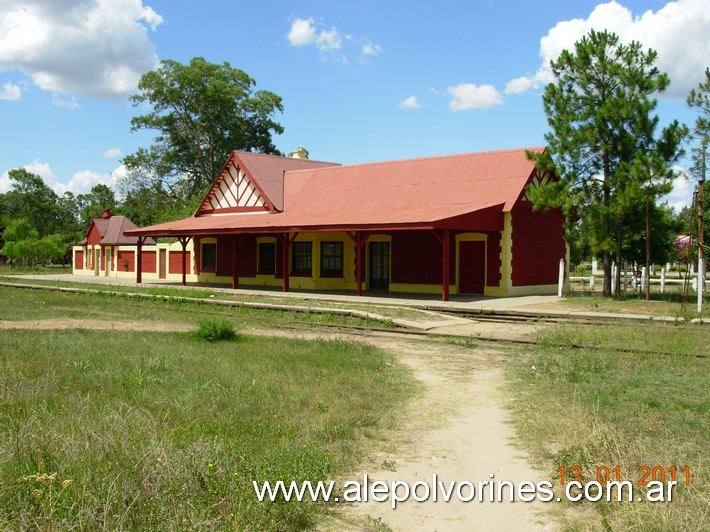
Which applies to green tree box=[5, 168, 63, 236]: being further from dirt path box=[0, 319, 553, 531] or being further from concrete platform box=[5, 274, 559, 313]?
dirt path box=[0, 319, 553, 531]

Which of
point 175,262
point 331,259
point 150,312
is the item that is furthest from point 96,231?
point 150,312

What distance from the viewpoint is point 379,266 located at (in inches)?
1134

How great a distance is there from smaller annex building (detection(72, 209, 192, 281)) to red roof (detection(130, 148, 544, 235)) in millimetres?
5764

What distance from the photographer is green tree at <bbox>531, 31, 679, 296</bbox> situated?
2248 centimetres

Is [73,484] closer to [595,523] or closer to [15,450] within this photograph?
[15,450]

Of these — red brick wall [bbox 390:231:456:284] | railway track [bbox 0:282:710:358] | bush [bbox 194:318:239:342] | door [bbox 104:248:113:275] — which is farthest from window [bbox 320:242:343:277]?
door [bbox 104:248:113:275]

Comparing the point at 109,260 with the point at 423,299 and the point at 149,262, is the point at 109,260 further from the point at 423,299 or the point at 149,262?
the point at 423,299

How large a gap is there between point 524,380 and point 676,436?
3.49 m

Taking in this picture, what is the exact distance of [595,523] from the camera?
15.1 ft

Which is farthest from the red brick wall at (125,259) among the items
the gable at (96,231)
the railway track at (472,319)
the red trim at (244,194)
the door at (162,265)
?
the railway track at (472,319)

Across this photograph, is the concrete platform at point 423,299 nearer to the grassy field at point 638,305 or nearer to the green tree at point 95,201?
the grassy field at point 638,305

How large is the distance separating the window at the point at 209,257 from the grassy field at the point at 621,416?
24.8m

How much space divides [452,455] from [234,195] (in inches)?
1179

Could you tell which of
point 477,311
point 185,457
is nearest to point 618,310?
point 477,311
